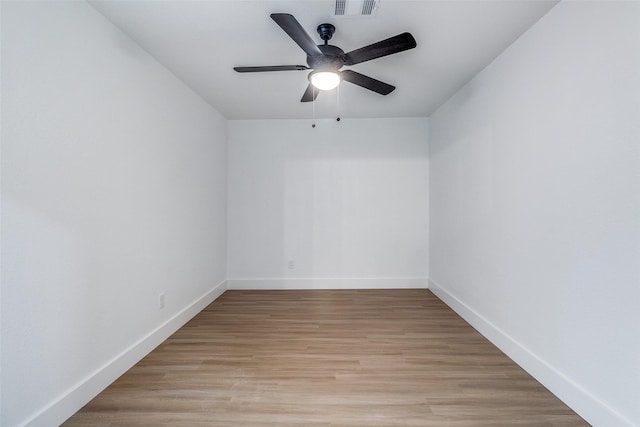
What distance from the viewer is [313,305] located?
3.39 m

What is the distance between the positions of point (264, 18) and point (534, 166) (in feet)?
6.44

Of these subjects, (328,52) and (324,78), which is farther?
(324,78)

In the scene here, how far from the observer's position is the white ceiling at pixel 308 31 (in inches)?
68.7

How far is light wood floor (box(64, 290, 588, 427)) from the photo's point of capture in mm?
Result: 1593

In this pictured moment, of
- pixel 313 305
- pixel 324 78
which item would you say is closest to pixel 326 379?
pixel 313 305

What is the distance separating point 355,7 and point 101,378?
257 centimetres

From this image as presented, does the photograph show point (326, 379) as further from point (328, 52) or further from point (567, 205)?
point (328, 52)

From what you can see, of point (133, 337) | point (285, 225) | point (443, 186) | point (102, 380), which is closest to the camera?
point (102, 380)

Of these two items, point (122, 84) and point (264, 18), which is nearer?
point (264, 18)

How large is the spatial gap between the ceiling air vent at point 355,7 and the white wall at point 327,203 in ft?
7.87

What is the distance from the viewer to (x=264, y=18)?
6.04 feet

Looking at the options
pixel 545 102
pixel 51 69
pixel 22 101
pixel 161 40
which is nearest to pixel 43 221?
pixel 22 101

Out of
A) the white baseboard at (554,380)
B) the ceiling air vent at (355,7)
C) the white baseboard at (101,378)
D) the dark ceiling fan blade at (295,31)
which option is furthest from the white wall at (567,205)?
the white baseboard at (101,378)

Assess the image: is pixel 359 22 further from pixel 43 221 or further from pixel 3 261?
pixel 3 261
